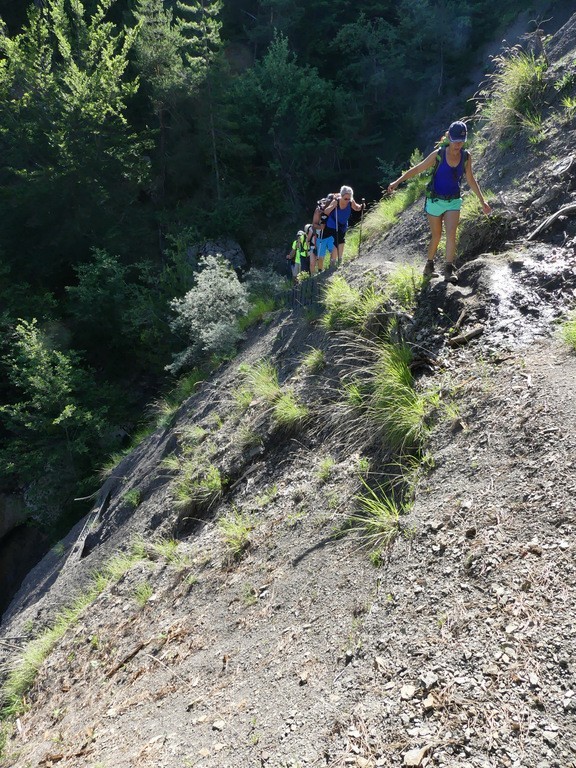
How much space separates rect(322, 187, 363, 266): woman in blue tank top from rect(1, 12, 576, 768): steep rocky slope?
5.04ft

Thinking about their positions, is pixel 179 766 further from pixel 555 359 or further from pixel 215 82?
pixel 215 82

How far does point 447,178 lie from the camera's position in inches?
214

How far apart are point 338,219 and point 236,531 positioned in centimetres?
529

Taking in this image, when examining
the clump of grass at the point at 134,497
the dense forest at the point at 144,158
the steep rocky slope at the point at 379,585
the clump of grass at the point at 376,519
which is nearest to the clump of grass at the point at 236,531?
the steep rocky slope at the point at 379,585

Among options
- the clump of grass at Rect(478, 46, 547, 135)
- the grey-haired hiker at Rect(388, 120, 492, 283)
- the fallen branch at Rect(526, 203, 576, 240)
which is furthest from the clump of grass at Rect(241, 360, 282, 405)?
A: the clump of grass at Rect(478, 46, 547, 135)

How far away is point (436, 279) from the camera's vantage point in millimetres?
5477

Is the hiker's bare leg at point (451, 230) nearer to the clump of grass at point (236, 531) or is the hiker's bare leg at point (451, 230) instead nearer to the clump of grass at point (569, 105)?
the clump of grass at point (569, 105)

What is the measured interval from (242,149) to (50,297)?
26.6 feet

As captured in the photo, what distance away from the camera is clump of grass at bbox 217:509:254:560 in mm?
4836

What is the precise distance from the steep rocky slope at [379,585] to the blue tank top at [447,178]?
0.75 meters

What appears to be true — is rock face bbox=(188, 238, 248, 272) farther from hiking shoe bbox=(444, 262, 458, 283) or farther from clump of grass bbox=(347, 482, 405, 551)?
clump of grass bbox=(347, 482, 405, 551)

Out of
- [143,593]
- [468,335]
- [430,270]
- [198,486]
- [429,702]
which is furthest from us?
[198,486]

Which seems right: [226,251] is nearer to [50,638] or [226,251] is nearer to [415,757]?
[50,638]

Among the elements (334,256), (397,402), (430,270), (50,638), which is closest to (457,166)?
(430,270)
